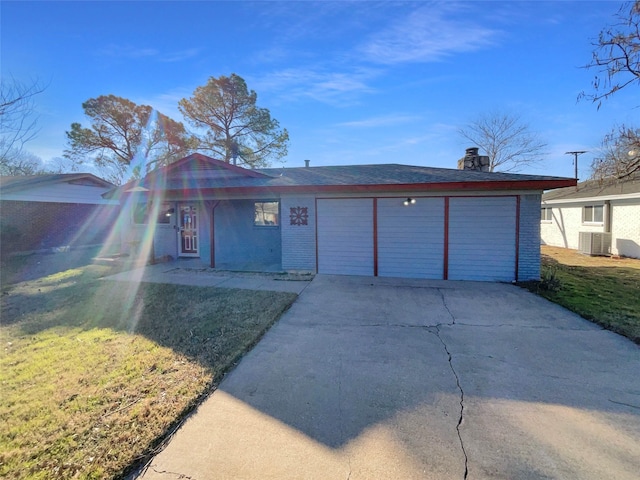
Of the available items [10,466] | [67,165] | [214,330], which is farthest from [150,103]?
[10,466]

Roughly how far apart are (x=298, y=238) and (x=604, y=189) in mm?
14175

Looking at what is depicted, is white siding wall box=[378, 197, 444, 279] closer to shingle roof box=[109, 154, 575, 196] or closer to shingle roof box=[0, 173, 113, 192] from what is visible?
shingle roof box=[109, 154, 575, 196]

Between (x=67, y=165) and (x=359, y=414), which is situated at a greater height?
(x=67, y=165)

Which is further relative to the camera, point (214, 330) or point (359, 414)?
point (214, 330)

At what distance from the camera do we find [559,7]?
7688 millimetres

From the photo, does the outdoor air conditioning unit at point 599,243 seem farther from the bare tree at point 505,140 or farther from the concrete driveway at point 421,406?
the bare tree at point 505,140

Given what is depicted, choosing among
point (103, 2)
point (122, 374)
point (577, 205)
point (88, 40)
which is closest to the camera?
point (122, 374)

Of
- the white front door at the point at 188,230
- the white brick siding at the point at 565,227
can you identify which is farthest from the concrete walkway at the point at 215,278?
the white brick siding at the point at 565,227

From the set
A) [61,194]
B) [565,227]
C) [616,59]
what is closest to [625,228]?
[565,227]

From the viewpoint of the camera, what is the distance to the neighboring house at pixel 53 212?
12734 millimetres

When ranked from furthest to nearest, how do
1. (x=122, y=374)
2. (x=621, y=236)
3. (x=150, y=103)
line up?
(x=150, y=103) < (x=621, y=236) < (x=122, y=374)

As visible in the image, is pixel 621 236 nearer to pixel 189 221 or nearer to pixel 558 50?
pixel 558 50

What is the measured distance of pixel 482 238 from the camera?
25.3 ft

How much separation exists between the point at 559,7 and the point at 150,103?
23611 millimetres
